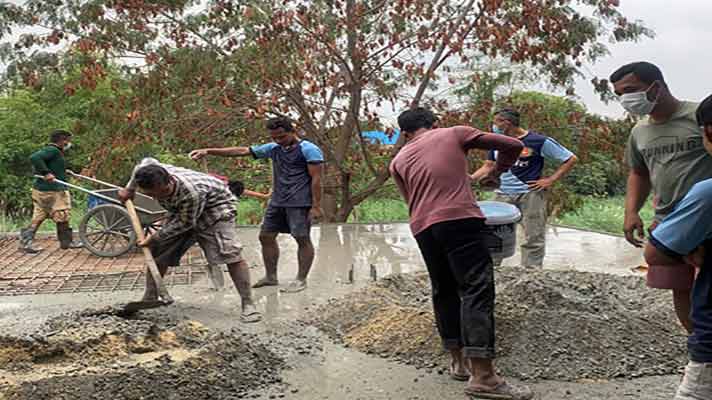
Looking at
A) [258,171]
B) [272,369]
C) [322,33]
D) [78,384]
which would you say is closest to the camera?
[78,384]

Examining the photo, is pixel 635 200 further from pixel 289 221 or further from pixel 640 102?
pixel 289 221

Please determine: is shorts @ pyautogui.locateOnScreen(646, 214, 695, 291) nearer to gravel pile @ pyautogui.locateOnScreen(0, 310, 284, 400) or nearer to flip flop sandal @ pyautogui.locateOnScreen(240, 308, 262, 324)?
gravel pile @ pyautogui.locateOnScreen(0, 310, 284, 400)

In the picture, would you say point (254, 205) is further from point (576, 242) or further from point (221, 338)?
point (221, 338)

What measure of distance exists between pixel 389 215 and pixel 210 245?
10362 millimetres

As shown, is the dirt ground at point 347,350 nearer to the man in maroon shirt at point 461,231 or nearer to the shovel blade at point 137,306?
the shovel blade at point 137,306

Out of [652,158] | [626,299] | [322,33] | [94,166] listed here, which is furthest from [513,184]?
[94,166]

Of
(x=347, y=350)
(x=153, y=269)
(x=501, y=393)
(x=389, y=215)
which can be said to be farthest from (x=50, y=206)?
(x=389, y=215)

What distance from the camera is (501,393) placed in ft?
10.7

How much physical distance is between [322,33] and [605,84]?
380 centimetres

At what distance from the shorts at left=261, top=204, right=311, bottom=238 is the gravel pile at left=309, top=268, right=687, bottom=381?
0.98m

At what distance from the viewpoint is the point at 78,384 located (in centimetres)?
328

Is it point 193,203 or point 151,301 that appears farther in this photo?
point 193,203

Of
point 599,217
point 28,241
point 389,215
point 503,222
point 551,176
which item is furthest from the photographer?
point 389,215

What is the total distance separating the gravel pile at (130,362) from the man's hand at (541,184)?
2663mm
